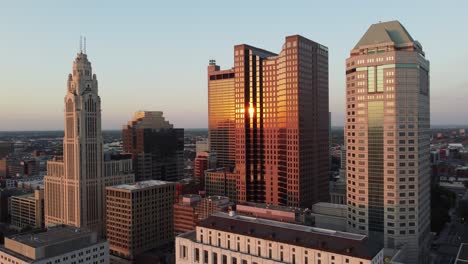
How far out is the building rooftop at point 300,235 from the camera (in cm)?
11394

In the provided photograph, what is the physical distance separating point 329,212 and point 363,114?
48.2 metres

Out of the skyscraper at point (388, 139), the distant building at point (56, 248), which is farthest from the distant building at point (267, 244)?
the skyscraper at point (388, 139)

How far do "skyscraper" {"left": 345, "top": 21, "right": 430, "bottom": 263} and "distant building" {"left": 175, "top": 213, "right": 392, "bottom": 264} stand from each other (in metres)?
44.1

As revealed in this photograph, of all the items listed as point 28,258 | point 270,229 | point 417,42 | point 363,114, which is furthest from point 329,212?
point 28,258

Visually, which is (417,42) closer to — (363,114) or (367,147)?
(363,114)

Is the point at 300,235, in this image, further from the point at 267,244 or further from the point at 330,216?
the point at 330,216

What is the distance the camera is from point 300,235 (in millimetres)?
124812

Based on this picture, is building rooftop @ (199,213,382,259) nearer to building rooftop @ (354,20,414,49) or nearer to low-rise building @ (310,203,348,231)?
low-rise building @ (310,203,348,231)

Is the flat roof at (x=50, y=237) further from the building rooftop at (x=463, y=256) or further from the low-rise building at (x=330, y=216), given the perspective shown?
the building rooftop at (x=463, y=256)

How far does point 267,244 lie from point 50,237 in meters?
84.6

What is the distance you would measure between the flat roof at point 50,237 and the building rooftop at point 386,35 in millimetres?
137367

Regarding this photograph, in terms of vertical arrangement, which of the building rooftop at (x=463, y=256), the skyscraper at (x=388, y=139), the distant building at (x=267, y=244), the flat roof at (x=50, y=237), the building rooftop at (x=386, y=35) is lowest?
the building rooftop at (x=463, y=256)

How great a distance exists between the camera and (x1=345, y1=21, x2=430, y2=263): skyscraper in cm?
16025

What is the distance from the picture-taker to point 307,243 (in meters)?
121
